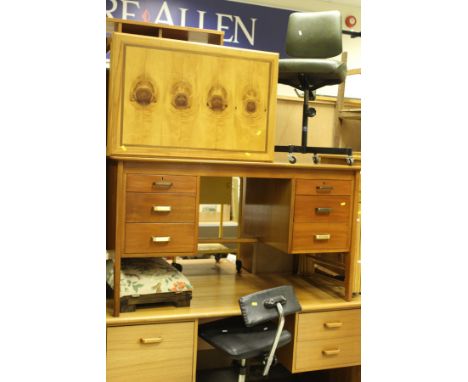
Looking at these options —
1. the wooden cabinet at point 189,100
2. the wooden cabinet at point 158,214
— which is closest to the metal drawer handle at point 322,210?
the wooden cabinet at point 189,100

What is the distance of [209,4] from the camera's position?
488 cm

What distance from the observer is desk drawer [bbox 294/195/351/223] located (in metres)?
2.30

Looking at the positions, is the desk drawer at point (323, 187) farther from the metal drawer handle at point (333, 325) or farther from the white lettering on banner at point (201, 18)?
the white lettering on banner at point (201, 18)

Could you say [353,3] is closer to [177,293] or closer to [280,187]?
[280,187]

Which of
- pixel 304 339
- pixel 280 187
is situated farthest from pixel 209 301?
pixel 280 187

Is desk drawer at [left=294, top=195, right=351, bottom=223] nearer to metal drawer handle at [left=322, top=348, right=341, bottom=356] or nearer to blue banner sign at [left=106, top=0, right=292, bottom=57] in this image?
metal drawer handle at [left=322, top=348, right=341, bottom=356]

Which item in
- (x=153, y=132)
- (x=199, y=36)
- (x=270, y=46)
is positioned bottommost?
(x=153, y=132)

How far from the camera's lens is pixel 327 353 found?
2312 millimetres

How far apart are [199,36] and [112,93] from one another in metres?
0.87

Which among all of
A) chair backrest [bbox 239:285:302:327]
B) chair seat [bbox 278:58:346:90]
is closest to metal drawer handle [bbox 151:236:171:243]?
chair backrest [bbox 239:285:302:327]

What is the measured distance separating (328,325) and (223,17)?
361 centimetres
